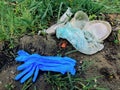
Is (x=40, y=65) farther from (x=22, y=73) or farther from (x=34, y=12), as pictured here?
(x=34, y=12)

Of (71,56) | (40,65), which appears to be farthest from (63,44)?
(40,65)

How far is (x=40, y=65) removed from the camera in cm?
329

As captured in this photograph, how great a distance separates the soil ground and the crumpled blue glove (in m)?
0.07

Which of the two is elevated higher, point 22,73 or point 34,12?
point 34,12

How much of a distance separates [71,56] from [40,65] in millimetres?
345

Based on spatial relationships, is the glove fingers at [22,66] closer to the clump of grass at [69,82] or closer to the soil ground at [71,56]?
the soil ground at [71,56]

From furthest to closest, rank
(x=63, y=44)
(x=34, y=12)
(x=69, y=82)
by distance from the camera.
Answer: (x=34, y=12)
(x=63, y=44)
(x=69, y=82)

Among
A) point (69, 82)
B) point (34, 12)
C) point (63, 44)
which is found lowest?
point (69, 82)

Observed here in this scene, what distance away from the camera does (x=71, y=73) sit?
10.6 ft

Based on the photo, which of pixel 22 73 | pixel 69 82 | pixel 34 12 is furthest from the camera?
pixel 34 12

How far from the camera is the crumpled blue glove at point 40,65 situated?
127 inches

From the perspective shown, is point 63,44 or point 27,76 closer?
point 27,76

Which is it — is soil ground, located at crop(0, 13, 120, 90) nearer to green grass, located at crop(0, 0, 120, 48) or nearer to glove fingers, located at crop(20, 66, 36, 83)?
glove fingers, located at crop(20, 66, 36, 83)

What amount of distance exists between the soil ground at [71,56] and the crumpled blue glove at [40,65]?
68 millimetres
